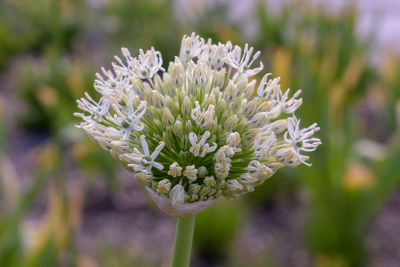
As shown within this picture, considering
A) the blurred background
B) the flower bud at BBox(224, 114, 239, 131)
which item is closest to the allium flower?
the flower bud at BBox(224, 114, 239, 131)

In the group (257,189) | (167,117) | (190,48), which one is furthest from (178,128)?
(257,189)

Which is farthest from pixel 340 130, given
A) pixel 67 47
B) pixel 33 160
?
pixel 67 47

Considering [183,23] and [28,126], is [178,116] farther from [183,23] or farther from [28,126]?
[183,23]

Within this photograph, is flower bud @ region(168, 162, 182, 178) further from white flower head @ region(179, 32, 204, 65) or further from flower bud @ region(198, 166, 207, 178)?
white flower head @ region(179, 32, 204, 65)

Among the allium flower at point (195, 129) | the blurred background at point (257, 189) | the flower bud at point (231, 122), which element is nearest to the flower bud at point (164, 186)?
the allium flower at point (195, 129)

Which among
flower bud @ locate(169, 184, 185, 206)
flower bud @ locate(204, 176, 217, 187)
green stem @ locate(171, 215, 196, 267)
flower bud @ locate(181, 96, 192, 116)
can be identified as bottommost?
green stem @ locate(171, 215, 196, 267)

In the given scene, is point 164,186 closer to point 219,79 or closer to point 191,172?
point 191,172
